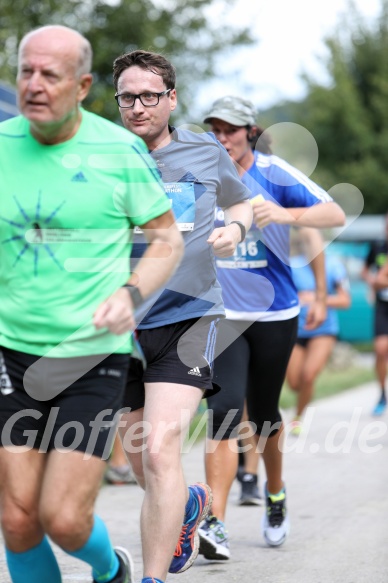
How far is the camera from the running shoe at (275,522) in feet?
19.4

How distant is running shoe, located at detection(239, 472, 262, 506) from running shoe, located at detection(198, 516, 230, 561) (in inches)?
72.3

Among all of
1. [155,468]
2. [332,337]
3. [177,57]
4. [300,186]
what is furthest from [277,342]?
[177,57]

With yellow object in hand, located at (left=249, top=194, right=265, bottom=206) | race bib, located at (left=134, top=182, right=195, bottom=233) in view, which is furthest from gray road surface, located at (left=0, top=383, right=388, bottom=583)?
yellow object in hand, located at (left=249, top=194, right=265, bottom=206)

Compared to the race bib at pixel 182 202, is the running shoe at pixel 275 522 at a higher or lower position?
lower

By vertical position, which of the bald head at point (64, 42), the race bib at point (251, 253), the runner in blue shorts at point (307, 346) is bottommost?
the runner in blue shorts at point (307, 346)

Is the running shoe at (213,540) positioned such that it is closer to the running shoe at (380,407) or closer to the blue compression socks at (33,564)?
the blue compression socks at (33,564)

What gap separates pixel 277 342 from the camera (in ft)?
19.4

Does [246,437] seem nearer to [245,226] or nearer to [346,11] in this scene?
[245,226]

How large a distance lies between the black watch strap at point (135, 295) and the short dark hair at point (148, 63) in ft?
4.51

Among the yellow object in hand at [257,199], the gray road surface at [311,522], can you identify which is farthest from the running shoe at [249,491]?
the yellow object in hand at [257,199]

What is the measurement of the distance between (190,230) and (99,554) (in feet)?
4.86

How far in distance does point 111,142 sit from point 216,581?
92.4 inches

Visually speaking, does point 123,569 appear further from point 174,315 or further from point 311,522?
point 311,522

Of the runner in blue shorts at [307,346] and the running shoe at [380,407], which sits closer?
the runner in blue shorts at [307,346]
